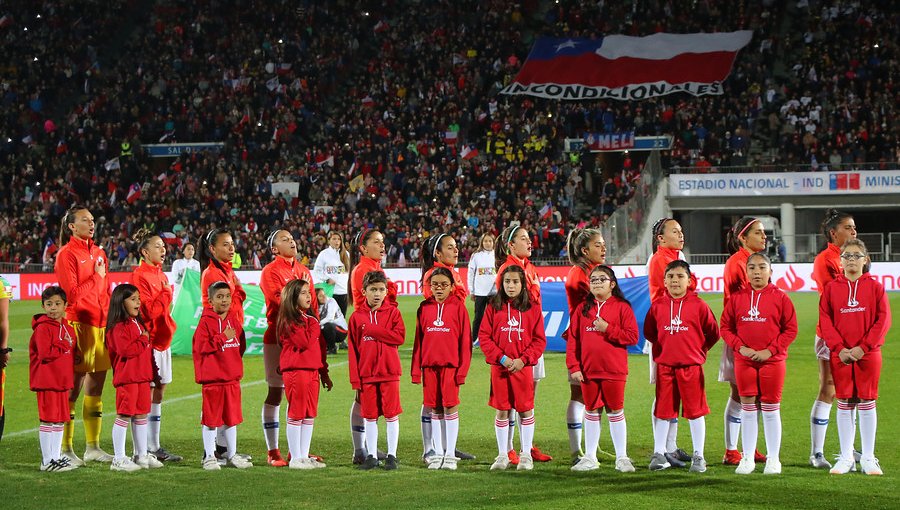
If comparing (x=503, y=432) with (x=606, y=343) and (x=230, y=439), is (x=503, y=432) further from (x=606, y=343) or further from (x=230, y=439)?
(x=230, y=439)

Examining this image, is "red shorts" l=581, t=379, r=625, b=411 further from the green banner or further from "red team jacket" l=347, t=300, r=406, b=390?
the green banner

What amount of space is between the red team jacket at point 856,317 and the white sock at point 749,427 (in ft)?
2.56

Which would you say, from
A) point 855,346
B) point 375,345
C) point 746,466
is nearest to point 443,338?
point 375,345

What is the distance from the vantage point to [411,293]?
30234mm

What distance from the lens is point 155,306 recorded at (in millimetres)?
9336

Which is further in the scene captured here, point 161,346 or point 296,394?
point 161,346

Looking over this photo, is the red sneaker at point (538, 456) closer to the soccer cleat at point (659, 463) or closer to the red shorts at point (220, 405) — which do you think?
the soccer cleat at point (659, 463)

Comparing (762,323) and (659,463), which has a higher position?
(762,323)

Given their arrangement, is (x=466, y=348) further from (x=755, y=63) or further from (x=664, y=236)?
(x=755, y=63)

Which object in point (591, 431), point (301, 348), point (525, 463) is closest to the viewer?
point (591, 431)

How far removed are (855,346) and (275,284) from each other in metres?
4.79

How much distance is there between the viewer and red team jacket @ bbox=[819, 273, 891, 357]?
7992mm

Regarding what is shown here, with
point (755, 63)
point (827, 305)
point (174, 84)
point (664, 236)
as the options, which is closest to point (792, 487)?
point (827, 305)

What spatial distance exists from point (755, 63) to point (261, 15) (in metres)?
20.5
